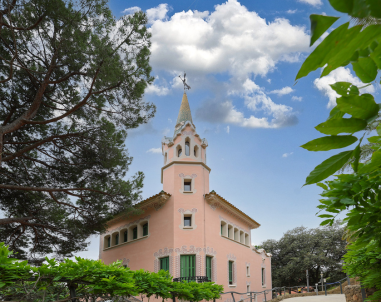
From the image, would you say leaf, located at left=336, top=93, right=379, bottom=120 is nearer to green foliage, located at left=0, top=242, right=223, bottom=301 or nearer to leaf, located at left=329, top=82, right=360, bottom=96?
leaf, located at left=329, top=82, right=360, bottom=96

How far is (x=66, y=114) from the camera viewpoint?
458 inches

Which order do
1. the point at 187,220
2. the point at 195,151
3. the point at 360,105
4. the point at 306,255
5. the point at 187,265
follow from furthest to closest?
the point at 306,255 → the point at 195,151 → the point at 187,220 → the point at 187,265 → the point at 360,105

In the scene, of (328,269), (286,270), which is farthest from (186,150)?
(328,269)

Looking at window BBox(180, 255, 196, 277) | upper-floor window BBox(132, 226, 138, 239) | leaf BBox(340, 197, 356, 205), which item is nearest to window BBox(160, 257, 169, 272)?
window BBox(180, 255, 196, 277)

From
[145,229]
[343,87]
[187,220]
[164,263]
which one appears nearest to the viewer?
A: [343,87]

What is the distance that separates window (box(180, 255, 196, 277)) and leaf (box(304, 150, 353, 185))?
17997 millimetres

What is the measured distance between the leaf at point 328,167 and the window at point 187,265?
17997 millimetres

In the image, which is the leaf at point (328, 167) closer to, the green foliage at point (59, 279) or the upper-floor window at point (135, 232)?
the green foliage at point (59, 279)

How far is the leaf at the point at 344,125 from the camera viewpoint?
868 millimetres

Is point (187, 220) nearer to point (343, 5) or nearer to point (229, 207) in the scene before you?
point (229, 207)

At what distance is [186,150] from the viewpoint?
20438mm

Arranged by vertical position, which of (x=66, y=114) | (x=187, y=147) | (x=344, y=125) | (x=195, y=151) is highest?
(x=187, y=147)

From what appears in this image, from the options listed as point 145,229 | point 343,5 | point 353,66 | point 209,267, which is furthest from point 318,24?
point 145,229

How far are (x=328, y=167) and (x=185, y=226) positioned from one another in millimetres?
18238
